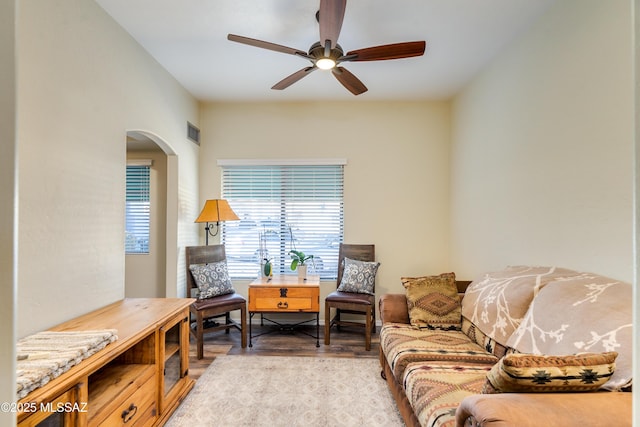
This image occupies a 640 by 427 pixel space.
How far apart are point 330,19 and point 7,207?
179 cm

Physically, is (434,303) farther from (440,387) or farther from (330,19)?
(330,19)

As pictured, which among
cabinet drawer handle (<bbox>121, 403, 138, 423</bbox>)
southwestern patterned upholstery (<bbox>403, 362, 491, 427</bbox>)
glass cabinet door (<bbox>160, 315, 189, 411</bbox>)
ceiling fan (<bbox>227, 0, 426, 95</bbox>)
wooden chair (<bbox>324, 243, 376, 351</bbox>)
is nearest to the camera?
southwestern patterned upholstery (<bbox>403, 362, 491, 427</bbox>)

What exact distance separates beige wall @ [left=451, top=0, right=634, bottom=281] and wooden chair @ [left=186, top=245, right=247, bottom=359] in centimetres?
253

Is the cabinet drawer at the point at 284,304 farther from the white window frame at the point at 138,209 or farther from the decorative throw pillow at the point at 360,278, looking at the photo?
the white window frame at the point at 138,209

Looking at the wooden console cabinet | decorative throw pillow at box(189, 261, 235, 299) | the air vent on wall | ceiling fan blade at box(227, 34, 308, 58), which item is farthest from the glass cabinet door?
the air vent on wall

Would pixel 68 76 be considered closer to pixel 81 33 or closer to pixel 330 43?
pixel 81 33

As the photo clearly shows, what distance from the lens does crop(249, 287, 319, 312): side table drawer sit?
10.6ft

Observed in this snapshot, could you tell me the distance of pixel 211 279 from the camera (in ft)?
10.7

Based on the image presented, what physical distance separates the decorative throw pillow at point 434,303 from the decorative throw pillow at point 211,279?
200 centimetres

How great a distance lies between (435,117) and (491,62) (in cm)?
106

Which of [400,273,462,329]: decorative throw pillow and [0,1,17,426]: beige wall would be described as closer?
[0,1,17,426]: beige wall

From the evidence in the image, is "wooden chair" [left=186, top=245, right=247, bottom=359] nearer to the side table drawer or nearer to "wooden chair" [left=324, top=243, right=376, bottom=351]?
the side table drawer

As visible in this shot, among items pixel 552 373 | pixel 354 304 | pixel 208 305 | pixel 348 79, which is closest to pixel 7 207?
pixel 552 373

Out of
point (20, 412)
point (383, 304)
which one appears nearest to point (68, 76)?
point (20, 412)
